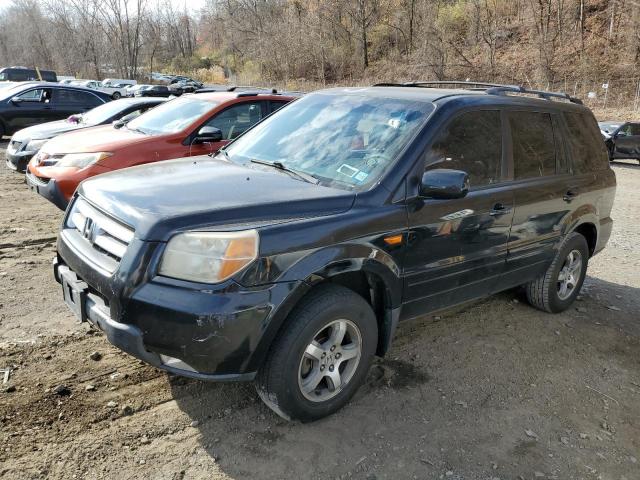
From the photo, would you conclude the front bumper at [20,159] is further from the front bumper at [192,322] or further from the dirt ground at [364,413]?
the front bumper at [192,322]

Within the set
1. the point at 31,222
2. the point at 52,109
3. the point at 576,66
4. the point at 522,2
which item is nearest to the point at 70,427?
the point at 31,222

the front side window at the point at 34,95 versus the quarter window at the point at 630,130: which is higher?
the front side window at the point at 34,95

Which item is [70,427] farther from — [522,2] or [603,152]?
[522,2]

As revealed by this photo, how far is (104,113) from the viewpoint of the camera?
993cm

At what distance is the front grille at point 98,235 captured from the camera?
2732 mm

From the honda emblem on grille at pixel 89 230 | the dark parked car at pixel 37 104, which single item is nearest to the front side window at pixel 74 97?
the dark parked car at pixel 37 104

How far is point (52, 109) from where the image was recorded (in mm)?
13617

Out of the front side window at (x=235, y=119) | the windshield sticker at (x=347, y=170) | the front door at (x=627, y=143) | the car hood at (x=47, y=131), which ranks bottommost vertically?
the front door at (x=627, y=143)

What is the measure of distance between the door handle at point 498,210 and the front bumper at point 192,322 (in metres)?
1.80

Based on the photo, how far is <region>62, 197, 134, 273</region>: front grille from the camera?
2.73 m

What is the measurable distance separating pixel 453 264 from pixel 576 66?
3780cm

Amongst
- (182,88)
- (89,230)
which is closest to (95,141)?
(89,230)

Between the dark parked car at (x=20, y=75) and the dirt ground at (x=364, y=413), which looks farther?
the dark parked car at (x=20, y=75)

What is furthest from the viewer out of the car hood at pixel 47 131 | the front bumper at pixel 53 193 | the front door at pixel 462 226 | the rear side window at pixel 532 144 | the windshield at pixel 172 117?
the car hood at pixel 47 131
